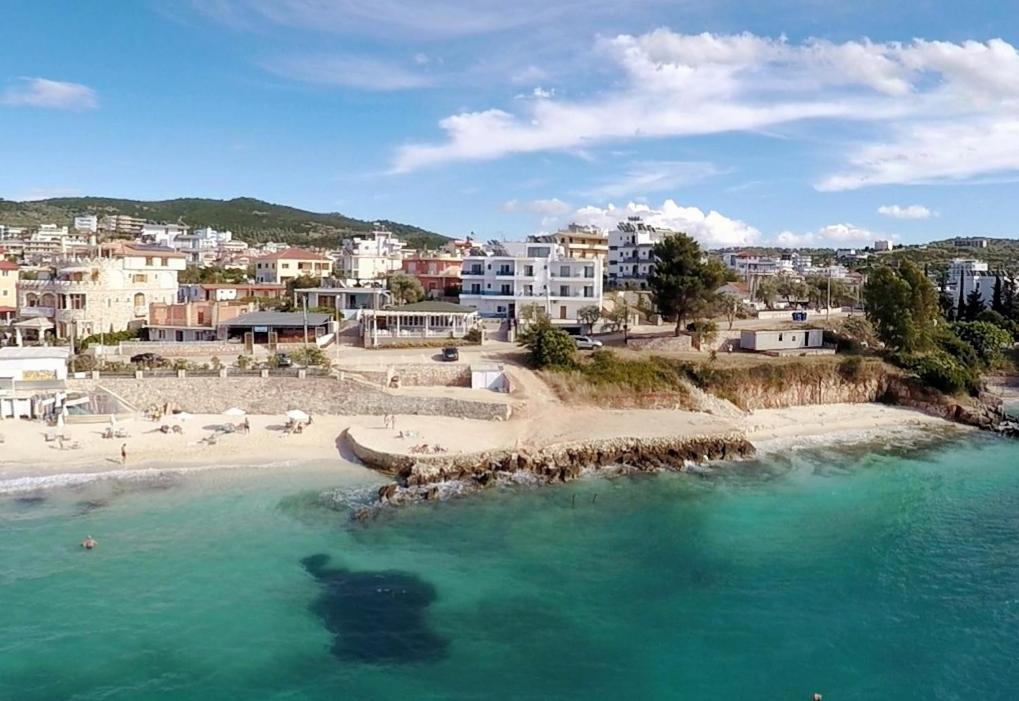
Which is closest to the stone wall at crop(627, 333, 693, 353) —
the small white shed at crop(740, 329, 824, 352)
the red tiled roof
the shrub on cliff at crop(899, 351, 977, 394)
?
the small white shed at crop(740, 329, 824, 352)

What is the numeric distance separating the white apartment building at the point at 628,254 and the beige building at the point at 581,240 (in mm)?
4440

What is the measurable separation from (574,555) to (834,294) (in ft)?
278

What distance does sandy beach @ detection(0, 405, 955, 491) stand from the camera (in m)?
37.2

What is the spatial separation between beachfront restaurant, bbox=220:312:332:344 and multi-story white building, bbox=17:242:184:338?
9.42 metres

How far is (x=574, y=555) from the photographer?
91.6 ft

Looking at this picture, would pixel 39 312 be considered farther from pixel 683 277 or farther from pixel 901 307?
pixel 901 307

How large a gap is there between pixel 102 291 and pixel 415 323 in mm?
24184

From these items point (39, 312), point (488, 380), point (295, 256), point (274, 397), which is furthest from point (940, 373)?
point (295, 256)

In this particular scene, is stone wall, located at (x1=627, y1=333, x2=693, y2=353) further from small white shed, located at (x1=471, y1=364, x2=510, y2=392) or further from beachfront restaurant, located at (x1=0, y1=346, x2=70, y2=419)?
beachfront restaurant, located at (x1=0, y1=346, x2=70, y2=419)

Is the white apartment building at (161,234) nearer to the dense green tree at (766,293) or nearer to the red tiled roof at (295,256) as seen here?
the red tiled roof at (295,256)

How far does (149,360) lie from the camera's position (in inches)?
1950

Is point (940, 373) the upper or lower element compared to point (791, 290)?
lower

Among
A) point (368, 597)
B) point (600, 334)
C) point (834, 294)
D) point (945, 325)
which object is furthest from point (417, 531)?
point (834, 294)

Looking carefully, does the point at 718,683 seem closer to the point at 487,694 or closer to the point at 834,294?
the point at 487,694
